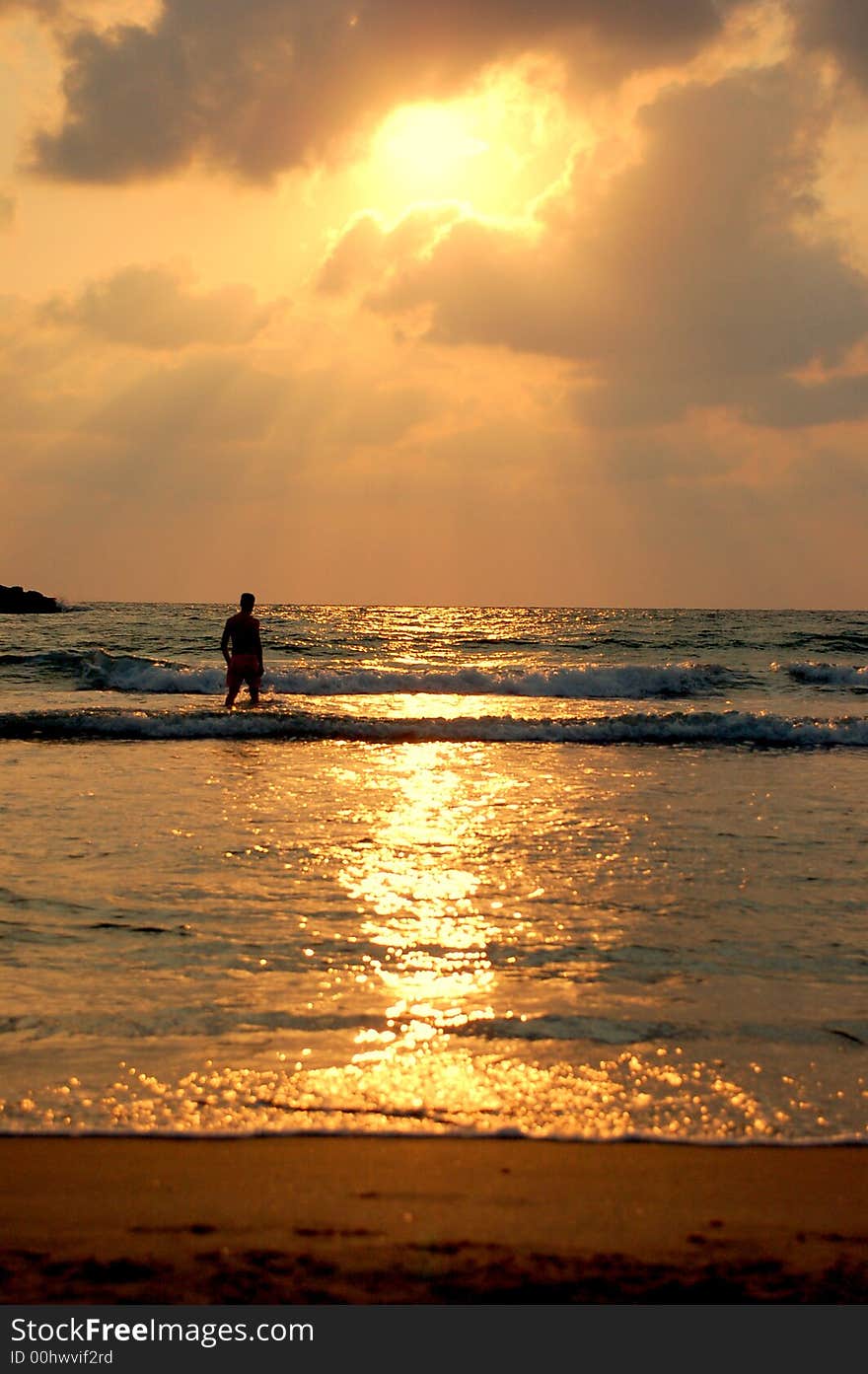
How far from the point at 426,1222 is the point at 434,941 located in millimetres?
2885

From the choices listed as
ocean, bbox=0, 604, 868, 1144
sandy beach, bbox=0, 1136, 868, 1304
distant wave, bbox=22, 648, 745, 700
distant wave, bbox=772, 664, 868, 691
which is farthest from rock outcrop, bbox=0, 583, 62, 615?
sandy beach, bbox=0, 1136, 868, 1304

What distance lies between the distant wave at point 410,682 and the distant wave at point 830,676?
9.37 feet

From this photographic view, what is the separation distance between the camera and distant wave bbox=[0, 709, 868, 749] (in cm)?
1722

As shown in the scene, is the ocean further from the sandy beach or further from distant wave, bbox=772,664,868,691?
distant wave, bbox=772,664,868,691

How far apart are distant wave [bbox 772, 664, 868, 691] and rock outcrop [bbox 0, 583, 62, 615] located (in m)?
38.6

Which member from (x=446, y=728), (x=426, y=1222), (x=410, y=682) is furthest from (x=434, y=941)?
(x=410, y=682)

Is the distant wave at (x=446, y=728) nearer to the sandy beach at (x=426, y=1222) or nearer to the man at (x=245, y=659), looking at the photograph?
the man at (x=245, y=659)

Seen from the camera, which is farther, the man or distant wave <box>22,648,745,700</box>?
distant wave <box>22,648,745,700</box>

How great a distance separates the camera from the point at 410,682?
91.8ft

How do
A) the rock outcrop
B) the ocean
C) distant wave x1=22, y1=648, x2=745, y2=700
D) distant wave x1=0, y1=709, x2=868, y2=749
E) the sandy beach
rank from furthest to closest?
the rock outcrop < distant wave x1=22, y1=648, x2=745, y2=700 < distant wave x1=0, y1=709, x2=868, y2=749 < the ocean < the sandy beach

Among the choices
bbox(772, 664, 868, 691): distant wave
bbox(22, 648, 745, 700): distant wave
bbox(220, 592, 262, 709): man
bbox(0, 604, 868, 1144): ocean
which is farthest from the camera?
bbox(772, 664, 868, 691): distant wave

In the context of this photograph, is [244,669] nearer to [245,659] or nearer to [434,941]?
[245,659]
